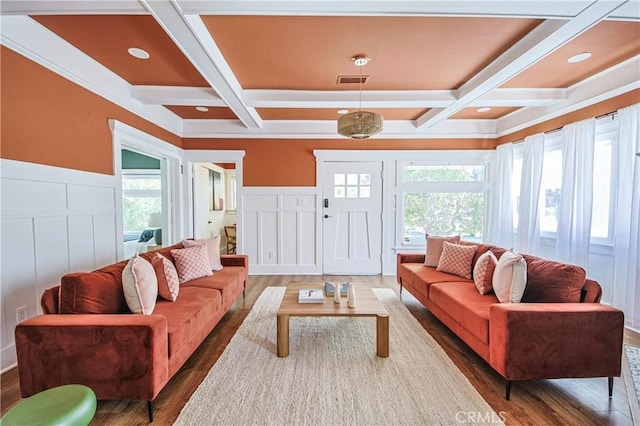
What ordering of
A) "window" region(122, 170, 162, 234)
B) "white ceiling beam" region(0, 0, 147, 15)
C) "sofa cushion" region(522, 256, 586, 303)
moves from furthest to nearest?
1. "window" region(122, 170, 162, 234)
2. "sofa cushion" region(522, 256, 586, 303)
3. "white ceiling beam" region(0, 0, 147, 15)

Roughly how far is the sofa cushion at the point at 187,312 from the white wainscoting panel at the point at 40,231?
3.23 feet

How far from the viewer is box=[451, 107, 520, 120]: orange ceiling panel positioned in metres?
4.40

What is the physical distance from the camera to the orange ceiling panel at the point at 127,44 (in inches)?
86.4

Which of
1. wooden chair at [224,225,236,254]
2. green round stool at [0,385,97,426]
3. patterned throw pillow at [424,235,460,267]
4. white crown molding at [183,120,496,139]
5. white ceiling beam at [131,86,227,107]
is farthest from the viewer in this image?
wooden chair at [224,225,236,254]

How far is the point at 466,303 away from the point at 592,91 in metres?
3.00

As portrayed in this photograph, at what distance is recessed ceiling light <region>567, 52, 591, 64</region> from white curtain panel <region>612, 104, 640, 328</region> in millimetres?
695

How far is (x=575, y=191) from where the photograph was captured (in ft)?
11.1

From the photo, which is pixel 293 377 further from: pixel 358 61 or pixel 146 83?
pixel 146 83

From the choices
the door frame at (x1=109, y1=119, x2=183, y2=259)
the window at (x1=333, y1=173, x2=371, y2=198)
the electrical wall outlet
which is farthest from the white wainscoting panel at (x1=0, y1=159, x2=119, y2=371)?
the window at (x1=333, y1=173, x2=371, y2=198)

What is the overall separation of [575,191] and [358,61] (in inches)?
116

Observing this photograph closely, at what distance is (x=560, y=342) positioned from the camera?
1.83 meters

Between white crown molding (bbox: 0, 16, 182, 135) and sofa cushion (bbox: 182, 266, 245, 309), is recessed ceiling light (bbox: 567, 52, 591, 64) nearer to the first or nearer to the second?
sofa cushion (bbox: 182, 266, 245, 309)

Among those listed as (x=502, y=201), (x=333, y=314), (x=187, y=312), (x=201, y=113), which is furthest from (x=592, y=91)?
(x=201, y=113)

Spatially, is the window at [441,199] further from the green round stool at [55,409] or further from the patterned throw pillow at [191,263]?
the green round stool at [55,409]
